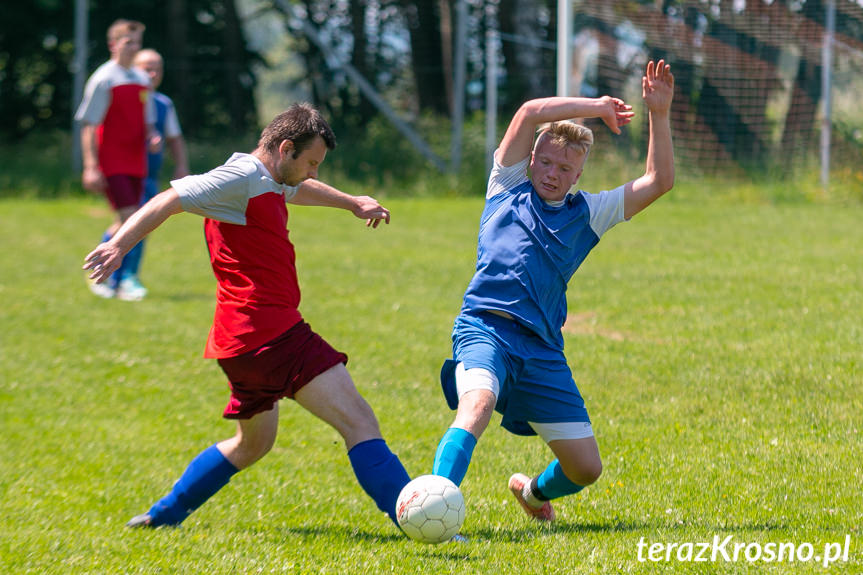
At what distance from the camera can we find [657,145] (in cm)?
424

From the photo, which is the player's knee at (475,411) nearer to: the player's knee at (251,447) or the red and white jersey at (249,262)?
the red and white jersey at (249,262)

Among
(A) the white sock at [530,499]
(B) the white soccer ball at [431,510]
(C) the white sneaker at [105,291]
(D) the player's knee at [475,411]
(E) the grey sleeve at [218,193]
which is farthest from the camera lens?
(C) the white sneaker at [105,291]

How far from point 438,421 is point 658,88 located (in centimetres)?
251

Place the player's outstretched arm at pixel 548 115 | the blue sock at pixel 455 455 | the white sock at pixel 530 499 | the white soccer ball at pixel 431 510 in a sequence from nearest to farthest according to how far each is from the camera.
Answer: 1. the white soccer ball at pixel 431 510
2. the blue sock at pixel 455 455
3. the player's outstretched arm at pixel 548 115
4. the white sock at pixel 530 499

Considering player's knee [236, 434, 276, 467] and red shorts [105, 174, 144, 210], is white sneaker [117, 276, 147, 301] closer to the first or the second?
red shorts [105, 174, 144, 210]

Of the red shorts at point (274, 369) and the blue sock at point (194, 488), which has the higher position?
the red shorts at point (274, 369)

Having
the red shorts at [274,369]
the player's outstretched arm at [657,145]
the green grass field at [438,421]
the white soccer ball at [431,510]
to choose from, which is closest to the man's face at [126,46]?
the green grass field at [438,421]

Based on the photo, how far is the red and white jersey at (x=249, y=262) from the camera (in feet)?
13.2

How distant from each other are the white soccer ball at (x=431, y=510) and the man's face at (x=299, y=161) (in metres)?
1.27

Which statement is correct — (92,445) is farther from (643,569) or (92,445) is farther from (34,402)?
(643,569)

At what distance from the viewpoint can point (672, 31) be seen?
18.5 metres

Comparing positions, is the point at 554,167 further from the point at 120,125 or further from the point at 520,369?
the point at 120,125

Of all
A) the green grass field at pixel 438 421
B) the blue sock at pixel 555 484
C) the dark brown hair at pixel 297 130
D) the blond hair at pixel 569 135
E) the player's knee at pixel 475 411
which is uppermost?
the dark brown hair at pixel 297 130

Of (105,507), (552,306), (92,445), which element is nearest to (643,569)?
(552,306)
